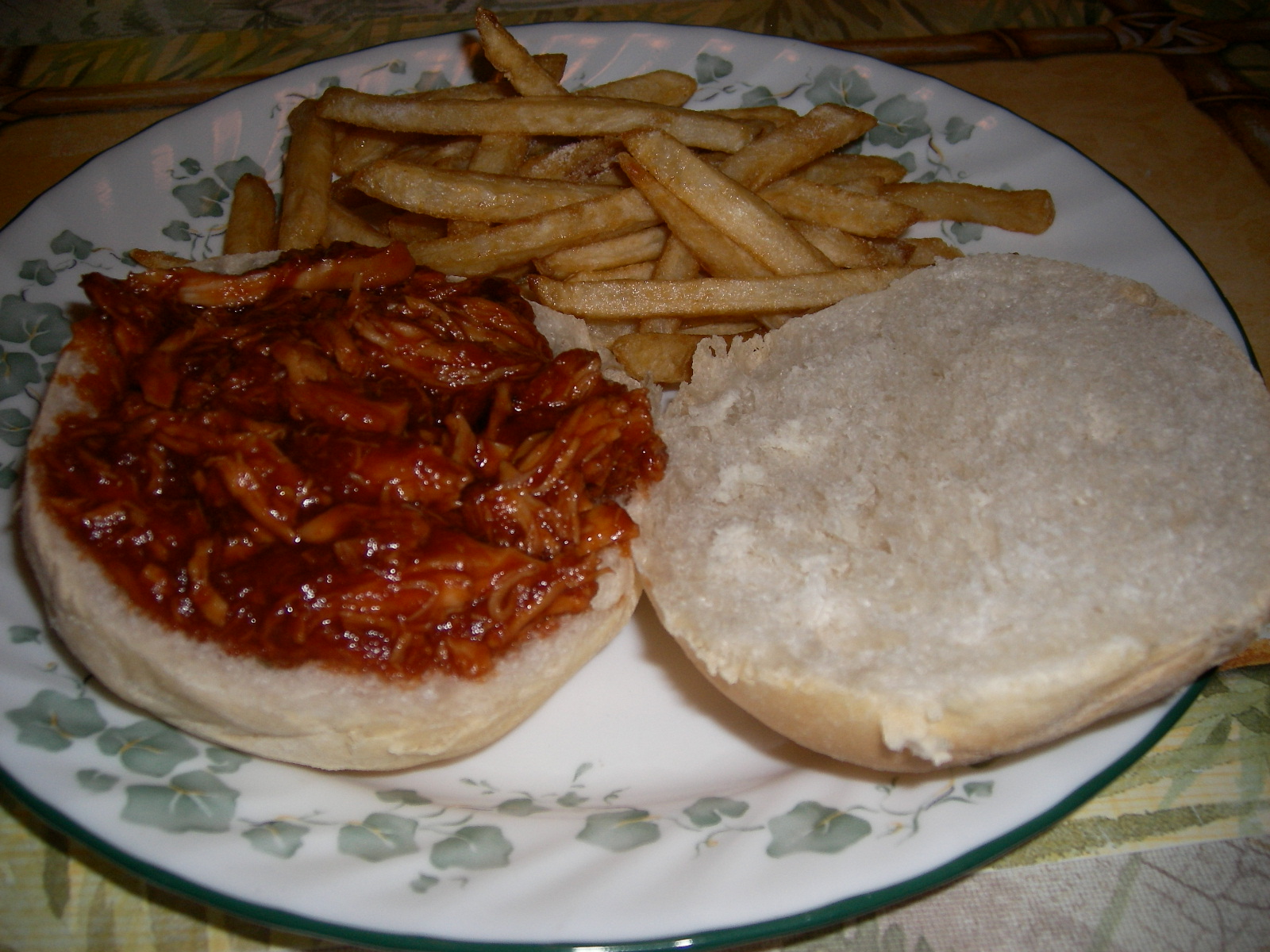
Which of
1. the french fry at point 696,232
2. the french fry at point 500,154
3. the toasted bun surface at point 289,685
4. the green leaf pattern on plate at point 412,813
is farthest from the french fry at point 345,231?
the green leaf pattern on plate at point 412,813

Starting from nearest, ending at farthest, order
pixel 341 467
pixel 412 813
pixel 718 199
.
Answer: pixel 341 467 < pixel 412 813 < pixel 718 199

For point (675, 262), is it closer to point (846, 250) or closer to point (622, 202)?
point (622, 202)

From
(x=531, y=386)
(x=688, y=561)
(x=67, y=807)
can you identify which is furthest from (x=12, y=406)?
(x=688, y=561)

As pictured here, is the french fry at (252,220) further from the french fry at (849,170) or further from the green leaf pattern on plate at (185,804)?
the french fry at (849,170)

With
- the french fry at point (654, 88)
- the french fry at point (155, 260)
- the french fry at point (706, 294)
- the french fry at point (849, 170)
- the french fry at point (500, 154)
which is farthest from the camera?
the french fry at point (654, 88)

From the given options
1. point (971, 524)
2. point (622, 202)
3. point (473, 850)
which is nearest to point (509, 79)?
point (622, 202)

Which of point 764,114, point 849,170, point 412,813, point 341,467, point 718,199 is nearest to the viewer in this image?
point 341,467
